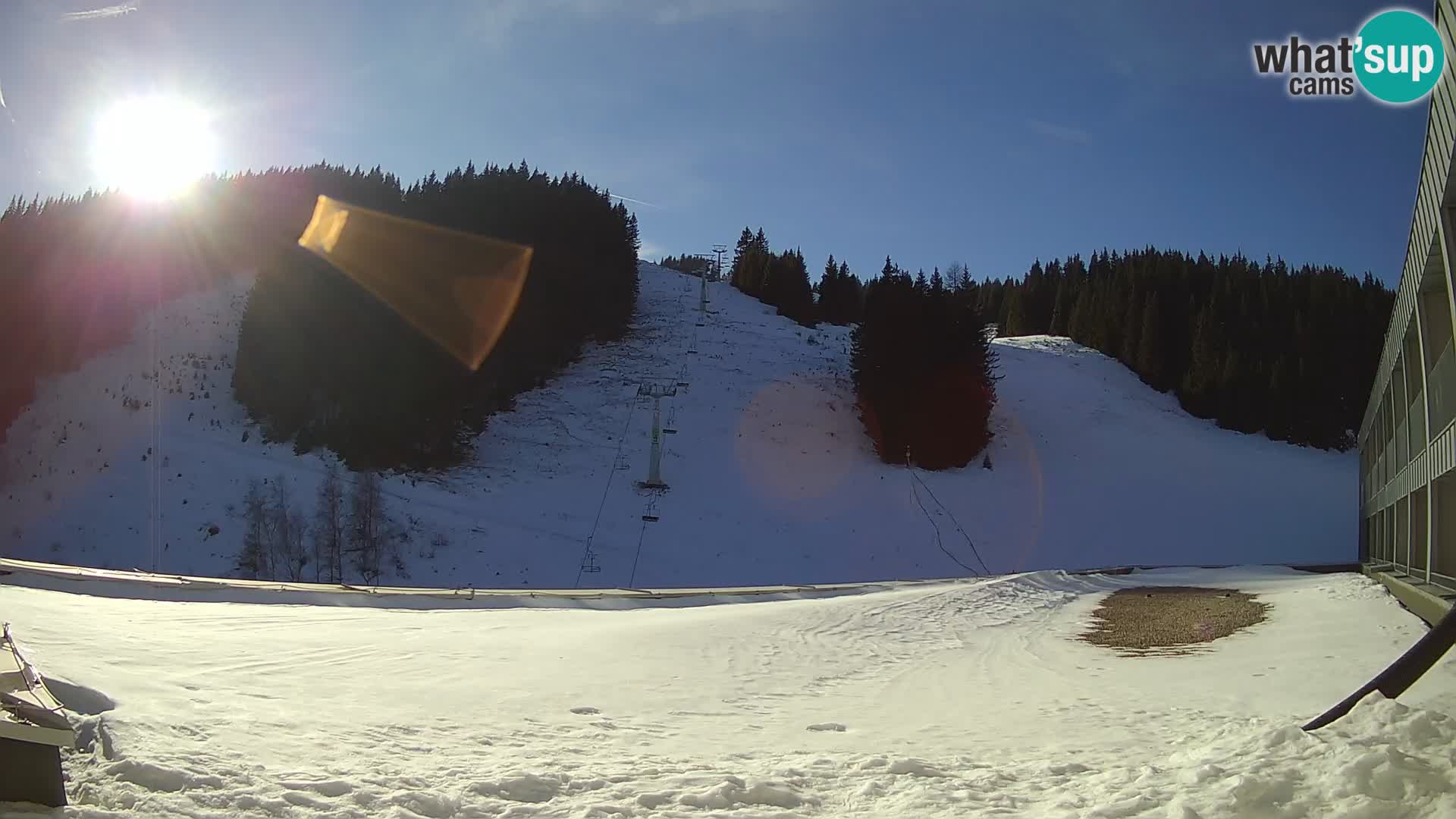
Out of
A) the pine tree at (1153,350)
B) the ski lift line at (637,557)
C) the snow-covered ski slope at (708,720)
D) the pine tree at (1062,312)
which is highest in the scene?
the pine tree at (1062,312)

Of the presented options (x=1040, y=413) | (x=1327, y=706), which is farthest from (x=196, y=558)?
(x=1040, y=413)

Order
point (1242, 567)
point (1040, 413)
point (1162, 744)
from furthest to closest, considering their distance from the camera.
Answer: point (1040, 413), point (1242, 567), point (1162, 744)

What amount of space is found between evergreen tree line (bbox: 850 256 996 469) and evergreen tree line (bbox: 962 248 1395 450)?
14879mm

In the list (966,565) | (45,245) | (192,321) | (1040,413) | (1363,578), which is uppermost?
(45,245)

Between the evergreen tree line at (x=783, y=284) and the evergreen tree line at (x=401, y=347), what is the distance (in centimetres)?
1731

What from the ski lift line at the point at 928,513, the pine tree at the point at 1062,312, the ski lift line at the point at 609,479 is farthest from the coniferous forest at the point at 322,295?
the pine tree at the point at 1062,312

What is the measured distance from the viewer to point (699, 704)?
7000 millimetres

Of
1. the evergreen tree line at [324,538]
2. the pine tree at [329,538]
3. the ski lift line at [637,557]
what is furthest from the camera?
the ski lift line at [637,557]

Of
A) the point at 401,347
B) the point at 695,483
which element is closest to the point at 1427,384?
the point at 695,483

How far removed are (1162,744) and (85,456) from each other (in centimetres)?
3209

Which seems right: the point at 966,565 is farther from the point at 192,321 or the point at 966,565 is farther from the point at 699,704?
the point at 192,321

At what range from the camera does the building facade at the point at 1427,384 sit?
8.08m

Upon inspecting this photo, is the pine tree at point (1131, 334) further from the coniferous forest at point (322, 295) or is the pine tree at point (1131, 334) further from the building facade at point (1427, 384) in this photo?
the building facade at point (1427, 384)

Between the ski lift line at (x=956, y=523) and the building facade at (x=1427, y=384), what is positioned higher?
the building facade at (x=1427, y=384)
